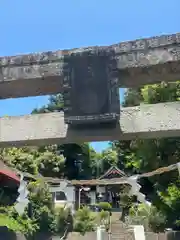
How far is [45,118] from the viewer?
401 cm

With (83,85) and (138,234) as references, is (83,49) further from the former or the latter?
(138,234)

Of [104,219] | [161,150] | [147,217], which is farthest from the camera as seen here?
[104,219]

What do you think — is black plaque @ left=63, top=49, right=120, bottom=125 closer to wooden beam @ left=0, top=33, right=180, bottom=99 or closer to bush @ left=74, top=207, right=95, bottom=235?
wooden beam @ left=0, top=33, right=180, bottom=99

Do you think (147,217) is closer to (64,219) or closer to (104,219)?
(64,219)

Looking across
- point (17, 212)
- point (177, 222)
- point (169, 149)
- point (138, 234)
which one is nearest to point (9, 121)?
point (177, 222)

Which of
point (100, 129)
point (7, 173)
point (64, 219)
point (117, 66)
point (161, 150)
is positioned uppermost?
point (7, 173)

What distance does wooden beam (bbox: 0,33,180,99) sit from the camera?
12.3 ft

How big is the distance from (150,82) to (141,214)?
66.9ft

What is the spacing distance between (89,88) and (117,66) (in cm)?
38

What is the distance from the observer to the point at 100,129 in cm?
371

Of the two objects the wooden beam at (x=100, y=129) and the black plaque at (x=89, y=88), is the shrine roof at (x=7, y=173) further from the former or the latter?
the black plaque at (x=89, y=88)

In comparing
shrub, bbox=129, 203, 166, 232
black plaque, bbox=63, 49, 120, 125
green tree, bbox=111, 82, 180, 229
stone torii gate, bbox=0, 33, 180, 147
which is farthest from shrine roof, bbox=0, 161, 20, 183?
black plaque, bbox=63, 49, 120, 125

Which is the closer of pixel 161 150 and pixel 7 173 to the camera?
pixel 161 150

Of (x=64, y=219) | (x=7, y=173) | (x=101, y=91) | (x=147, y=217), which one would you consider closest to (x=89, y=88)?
(x=101, y=91)
